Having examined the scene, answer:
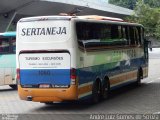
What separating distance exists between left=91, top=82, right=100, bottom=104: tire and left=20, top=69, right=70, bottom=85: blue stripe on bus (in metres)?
1.61

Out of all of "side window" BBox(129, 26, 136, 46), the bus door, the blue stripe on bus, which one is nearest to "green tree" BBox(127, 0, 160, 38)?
"side window" BBox(129, 26, 136, 46)

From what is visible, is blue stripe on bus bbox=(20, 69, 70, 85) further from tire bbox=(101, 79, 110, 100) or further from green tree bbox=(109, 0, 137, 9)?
green tree bbox=(109, 0, 137, 9)

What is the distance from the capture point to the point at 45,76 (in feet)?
47.2

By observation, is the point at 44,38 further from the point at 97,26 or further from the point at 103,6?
the point at 103,6

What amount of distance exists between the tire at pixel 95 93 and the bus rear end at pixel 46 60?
1.54 metres

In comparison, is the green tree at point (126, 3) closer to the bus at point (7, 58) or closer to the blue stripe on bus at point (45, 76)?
the bus at point (7, 58)

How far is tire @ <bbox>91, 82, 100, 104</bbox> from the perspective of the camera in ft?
50.9

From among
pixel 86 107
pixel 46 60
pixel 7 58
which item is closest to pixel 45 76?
pixel 46 60

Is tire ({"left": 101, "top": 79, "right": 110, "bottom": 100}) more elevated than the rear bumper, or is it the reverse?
the rear bumper

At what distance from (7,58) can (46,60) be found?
7.00 m

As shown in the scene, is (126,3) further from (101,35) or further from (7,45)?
(101,35)

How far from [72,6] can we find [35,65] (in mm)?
44558

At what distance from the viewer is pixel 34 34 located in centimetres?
1461

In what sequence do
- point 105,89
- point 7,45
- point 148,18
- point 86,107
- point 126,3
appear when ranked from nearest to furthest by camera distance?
1. point 86,107
2. point 105,89
3. point 7,45
4. point 148,18
5. point 126,3
